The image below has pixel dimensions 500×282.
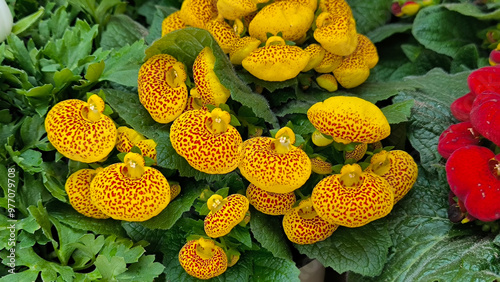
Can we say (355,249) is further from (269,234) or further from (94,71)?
(94,71)

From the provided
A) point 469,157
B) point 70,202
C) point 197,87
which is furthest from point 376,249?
point 70,202

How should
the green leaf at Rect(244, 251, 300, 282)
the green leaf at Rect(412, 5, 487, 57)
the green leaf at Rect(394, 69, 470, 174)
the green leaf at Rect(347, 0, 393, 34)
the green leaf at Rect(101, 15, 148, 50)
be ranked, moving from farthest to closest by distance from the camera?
the green leaf at Rect(347, 0, 393, 34) → the green leaf at Rect(412, 5, 487, 57) → the green leaf at Rect(101, 15, 148, 50) → the green leaf at Rect(394, 69, 470, 174) → the green leaf at Rect(244, 251, 300, 282)

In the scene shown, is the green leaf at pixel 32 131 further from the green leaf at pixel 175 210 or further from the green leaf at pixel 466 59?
the green leaf at pixel 466 59

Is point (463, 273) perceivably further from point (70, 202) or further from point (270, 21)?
point (70, 202)

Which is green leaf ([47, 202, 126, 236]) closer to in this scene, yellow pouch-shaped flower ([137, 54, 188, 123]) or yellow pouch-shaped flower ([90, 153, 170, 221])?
yellow pouch-shaped flower ([90, 153, 170, 221])

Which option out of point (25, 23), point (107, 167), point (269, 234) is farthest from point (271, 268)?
point (25, 23)

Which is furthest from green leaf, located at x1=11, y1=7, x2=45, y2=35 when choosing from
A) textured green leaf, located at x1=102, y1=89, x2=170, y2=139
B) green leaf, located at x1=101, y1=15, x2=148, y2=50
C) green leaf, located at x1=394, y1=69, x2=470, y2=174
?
green leaf, located at x1=394, y1=69, x2=470, y2=174
